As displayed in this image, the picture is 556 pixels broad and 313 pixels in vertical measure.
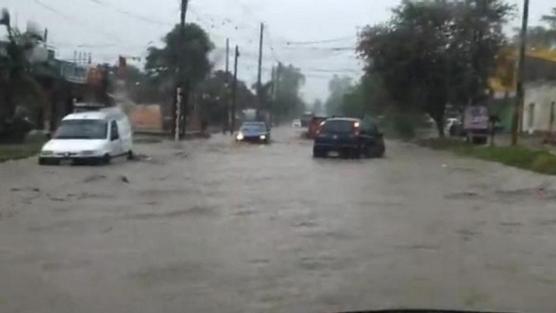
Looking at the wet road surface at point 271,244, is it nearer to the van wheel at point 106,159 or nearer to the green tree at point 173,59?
the van wheel at point 106,159

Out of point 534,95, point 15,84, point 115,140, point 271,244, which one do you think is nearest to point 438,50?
point 534,95

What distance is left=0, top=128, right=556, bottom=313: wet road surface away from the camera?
10.2 metres

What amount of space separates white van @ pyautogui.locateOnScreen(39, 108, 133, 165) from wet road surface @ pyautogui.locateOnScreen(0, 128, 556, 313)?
484 cm

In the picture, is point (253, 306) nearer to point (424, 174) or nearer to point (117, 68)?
point (424, 174)

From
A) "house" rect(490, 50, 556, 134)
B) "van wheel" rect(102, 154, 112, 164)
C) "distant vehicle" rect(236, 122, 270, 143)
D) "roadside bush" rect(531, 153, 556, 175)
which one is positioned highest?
"house" rect(490, 50, 556, 134)

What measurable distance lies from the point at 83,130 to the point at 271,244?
2093 cm

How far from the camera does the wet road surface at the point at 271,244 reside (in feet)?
33.3

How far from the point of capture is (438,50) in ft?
188

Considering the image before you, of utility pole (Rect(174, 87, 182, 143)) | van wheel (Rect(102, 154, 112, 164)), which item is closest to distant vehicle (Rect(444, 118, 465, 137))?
utility pole (Rect(174, 87, 182, 143))

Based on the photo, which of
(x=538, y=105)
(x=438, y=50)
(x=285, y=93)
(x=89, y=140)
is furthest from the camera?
(x=285, y=93)

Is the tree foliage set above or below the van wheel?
above

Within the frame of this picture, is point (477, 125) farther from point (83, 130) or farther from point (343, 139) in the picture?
point (83, 130)

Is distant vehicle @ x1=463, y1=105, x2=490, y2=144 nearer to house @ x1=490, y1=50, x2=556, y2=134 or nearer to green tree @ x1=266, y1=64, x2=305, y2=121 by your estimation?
house @ x1=490, y1=50, x2=556, y2=134

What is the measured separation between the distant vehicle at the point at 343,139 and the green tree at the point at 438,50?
16038mm
